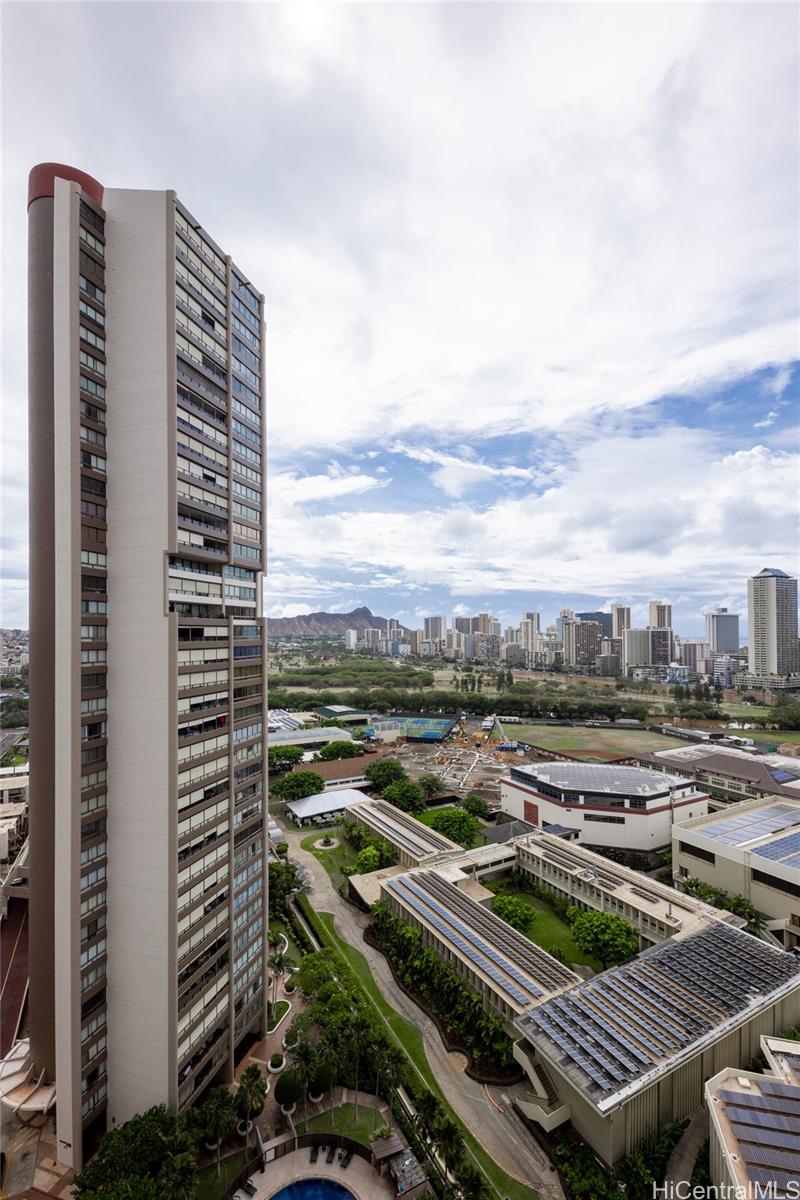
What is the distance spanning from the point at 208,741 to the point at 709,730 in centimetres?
11034

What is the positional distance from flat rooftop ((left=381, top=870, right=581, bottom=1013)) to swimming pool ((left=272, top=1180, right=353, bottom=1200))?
9681mm

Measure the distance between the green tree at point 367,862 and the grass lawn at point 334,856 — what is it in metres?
1.96

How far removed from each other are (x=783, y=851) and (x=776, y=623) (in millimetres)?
151055

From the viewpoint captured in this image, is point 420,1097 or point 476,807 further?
point 476,807

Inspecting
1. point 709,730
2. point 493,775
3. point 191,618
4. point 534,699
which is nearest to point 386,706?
point 534,699

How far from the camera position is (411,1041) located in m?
27.7

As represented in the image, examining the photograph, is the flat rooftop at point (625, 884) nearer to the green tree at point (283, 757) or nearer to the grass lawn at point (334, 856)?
the grass lawn at point (334, 856)

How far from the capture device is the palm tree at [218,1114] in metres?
20.5

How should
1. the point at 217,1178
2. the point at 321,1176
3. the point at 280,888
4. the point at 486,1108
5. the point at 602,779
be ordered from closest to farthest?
the point at 217,1178, the point at 321,1176, the point at 486,1108, the point at 280,888, the point at 602,779

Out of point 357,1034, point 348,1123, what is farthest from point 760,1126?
point 348,1123

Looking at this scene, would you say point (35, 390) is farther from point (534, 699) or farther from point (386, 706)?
point (534, 699)

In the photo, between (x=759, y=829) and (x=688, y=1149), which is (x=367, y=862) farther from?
(x=759, y=829)

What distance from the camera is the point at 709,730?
108 meters

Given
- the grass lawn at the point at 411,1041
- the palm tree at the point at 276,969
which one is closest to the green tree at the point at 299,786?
the grass lawn at the point at 411,1041
